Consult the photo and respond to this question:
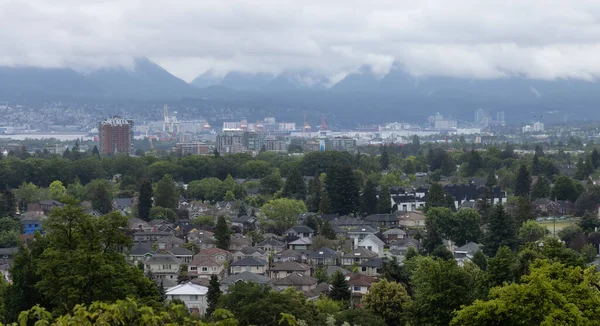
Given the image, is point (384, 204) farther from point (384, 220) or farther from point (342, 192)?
point (384, 220)

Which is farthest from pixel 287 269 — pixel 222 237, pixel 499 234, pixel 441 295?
pixel 441 295

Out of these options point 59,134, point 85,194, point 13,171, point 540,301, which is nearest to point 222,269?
point 540,301

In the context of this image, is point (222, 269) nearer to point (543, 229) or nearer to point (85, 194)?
point (543, 229)

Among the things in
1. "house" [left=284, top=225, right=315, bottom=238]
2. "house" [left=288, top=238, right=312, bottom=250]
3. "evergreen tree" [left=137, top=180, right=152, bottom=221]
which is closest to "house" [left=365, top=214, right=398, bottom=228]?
"house" [left=284, top=225, right=315, bottom=238]

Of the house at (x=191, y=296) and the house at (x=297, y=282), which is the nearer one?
the house at (x=191, y=296)

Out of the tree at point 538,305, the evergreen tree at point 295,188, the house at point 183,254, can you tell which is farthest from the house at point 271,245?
the tree at point 538,305

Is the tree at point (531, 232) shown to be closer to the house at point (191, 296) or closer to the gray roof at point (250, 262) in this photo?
the gray roof at point (250, 262)

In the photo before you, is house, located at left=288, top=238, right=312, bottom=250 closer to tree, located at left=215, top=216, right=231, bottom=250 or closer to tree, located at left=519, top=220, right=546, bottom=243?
tree, located at left=215, top=216, right=231, bottom=250
